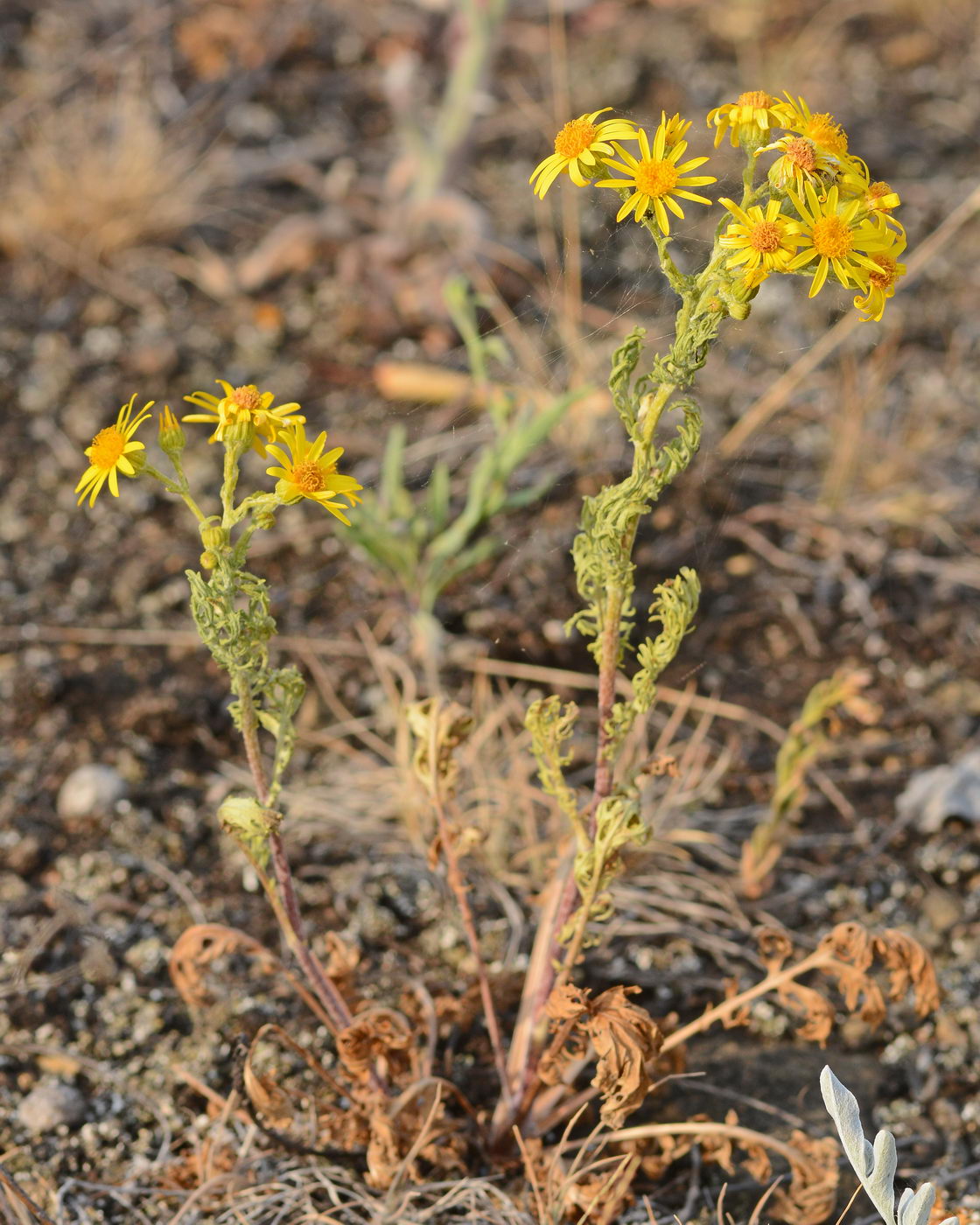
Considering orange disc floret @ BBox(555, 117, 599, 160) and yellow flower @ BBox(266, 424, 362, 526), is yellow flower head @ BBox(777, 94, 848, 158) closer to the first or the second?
orange disc floret @ BBox(555, 117, 599, 160)

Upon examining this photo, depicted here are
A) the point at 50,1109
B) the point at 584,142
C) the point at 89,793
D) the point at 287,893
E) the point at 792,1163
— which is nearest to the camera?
the point at 584,142

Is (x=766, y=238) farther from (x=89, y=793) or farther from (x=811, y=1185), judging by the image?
(x=89, y=793)

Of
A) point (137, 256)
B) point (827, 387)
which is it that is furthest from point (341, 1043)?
point (137, 256)

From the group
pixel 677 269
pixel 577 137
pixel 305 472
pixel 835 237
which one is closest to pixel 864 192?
pixel 835 237

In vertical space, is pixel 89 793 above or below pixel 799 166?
below

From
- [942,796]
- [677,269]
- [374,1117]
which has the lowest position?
[942,796]

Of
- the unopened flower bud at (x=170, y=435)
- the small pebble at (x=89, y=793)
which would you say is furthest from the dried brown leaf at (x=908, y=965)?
the small pebble at (x=89, y=793)

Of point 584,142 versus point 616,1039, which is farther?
point 616,1039
